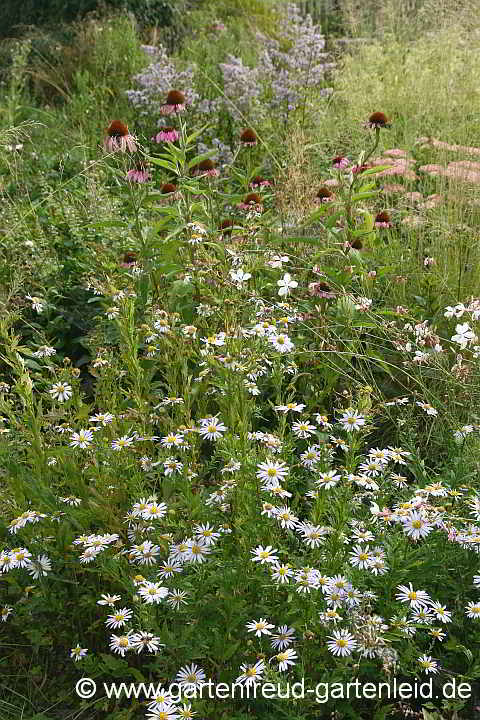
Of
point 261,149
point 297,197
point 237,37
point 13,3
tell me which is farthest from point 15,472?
point 13,3

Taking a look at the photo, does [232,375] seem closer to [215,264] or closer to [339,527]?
[339,527]

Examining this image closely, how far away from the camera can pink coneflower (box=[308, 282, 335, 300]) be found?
2.87m

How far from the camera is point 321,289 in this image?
2.94 m

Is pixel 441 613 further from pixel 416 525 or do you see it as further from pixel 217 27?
pixel 217 27

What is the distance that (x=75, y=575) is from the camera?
6.84 feet

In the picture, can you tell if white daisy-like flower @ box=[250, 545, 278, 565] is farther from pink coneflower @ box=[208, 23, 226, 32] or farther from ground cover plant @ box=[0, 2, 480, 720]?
pink coneflower @ box=[208, 23, 226, 32]

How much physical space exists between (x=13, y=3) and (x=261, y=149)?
656 centimetres

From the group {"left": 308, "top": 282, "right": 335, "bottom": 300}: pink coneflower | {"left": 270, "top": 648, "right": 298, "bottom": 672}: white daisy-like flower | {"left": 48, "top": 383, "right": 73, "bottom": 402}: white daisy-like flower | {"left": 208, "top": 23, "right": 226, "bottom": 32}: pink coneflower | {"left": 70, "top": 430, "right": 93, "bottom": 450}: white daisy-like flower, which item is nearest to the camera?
{"left": 270, "top": 648, "right": 298, "bottom": 672}: white daisy-like flower

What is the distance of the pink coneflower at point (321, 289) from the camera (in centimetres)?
287

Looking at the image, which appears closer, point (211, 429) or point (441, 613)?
point (441, 613)

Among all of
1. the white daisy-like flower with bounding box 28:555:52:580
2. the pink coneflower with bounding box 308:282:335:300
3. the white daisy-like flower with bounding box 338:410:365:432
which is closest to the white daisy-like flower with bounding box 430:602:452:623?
the white daisy-like flower with bounding box 338:410:365:432

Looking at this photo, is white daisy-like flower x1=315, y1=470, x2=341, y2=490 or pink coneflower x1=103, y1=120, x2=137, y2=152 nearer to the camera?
white daisy-like flower x1=315, y1=470, x2=341, y2=490

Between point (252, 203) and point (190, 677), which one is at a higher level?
point (252, 203)

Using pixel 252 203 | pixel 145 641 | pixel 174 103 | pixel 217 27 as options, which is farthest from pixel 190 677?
pixel 217 27
